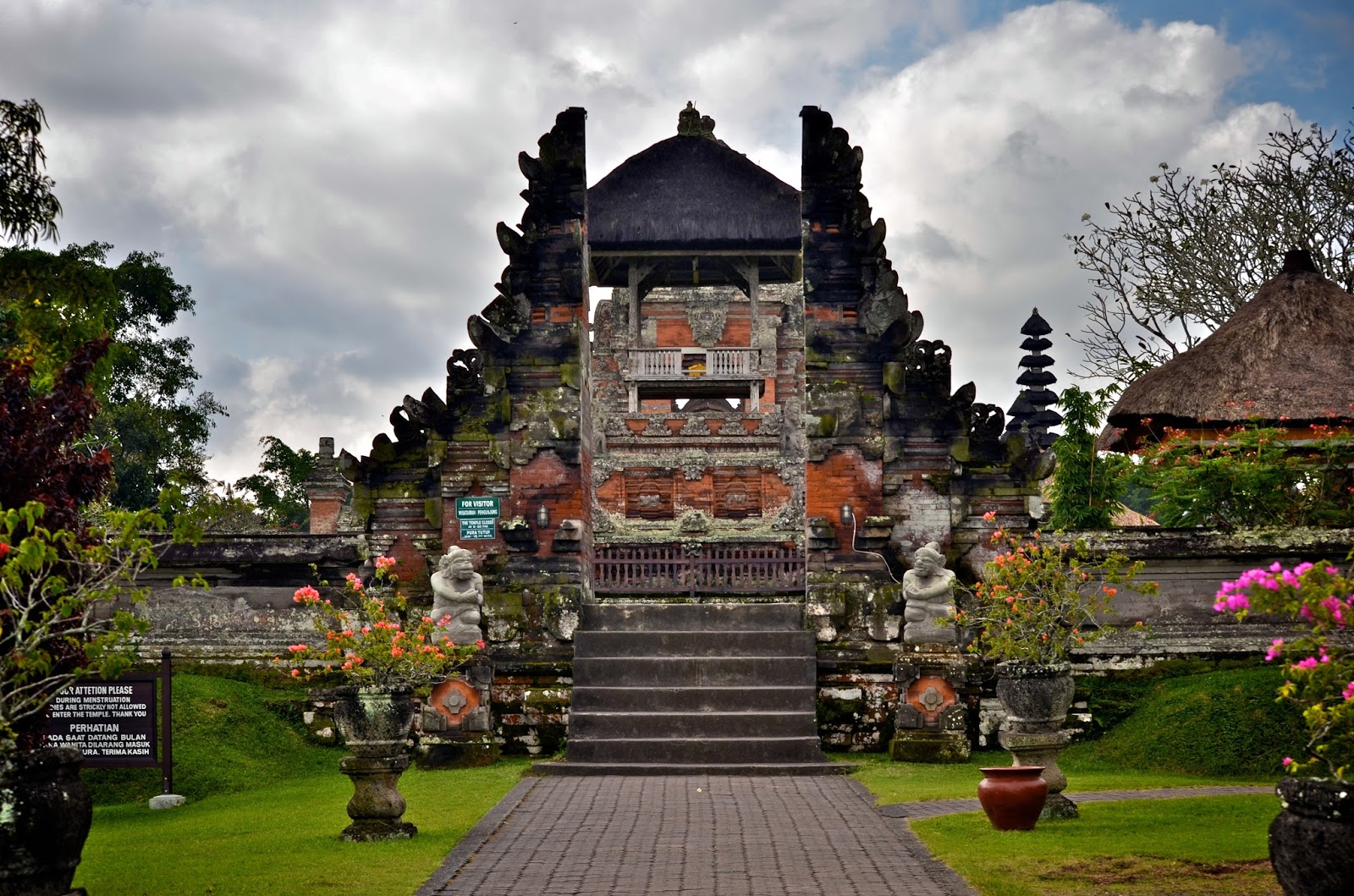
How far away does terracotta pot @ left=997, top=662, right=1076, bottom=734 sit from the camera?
11.4 m

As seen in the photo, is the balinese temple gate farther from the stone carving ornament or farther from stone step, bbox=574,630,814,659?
the stone carving ornament

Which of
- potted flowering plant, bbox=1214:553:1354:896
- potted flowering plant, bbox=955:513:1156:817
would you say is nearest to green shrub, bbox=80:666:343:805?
potted flowering plant, bbox=955:513:1156:817

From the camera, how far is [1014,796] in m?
10.6

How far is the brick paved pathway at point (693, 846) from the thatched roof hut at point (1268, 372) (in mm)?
11474

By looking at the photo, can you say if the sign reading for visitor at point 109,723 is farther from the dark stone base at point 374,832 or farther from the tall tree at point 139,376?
the tall tree at point 139,376

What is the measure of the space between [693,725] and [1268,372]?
39.2 feet

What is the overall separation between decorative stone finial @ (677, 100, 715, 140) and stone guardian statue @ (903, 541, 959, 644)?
61.4 ft

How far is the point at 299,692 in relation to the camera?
16641 millimetres

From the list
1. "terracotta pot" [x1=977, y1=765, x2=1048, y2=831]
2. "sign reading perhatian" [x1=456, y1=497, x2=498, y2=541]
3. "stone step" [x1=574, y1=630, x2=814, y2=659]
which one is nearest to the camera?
"terracotta pot" [x1=977, y1=765, x2=1048, y2=831]

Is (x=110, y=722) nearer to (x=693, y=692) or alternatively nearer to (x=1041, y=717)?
(x=693, y=692)

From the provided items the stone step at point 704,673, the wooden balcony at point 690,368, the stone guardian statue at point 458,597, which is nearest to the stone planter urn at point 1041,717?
the stone step at point 704,673

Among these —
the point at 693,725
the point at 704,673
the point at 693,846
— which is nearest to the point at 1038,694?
the point at 693,846

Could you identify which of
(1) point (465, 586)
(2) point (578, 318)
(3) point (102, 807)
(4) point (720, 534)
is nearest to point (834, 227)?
(2) point (578, 318)

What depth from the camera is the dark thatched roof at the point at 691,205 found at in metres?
30.9
